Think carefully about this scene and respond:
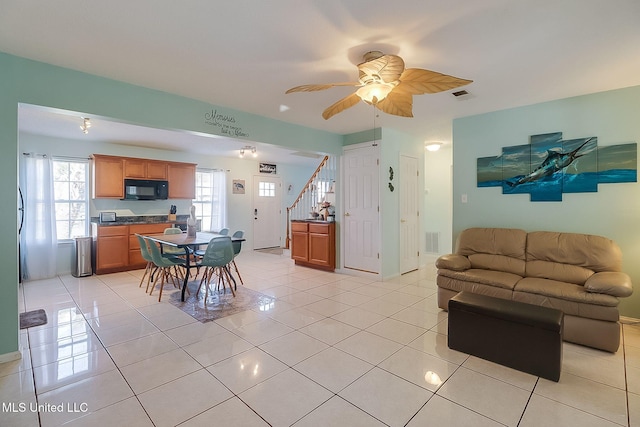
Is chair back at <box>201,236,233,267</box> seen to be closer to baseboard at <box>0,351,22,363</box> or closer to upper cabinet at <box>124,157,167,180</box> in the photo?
baseboard at <box>0,351,22,363</box>

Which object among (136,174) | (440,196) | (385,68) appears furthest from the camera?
(440,196)

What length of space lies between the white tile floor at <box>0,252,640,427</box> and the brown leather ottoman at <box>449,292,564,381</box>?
92 mm

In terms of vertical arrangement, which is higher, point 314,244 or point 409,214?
point 409,214

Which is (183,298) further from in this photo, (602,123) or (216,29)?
(602,123)

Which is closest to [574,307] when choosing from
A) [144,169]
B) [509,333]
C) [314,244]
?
[509,333]

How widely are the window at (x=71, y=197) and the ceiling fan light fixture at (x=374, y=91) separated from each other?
576 centimetres

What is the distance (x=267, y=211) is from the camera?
852 centimetres

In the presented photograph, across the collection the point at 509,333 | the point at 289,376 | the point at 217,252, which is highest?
the point at 217,252

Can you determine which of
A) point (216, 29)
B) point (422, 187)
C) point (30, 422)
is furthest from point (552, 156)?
point (30, 422)

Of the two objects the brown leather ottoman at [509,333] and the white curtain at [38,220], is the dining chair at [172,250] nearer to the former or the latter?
the white curtain at [38,220]

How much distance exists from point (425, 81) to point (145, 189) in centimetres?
574

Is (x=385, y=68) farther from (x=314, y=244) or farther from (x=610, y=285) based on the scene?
(x=314, y=244)

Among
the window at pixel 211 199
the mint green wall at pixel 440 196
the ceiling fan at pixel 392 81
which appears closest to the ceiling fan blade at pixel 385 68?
the ceiling fan at pixel 392 81

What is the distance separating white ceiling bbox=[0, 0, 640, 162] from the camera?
1918 millimetres
